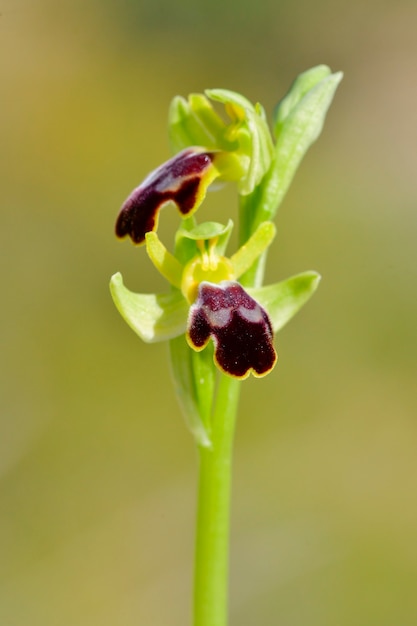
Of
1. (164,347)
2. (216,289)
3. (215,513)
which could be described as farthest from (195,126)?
(164,347)

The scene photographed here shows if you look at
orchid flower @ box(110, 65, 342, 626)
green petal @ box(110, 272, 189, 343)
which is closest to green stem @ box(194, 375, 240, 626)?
orchid flower @ box(110, 65, 342, 626)

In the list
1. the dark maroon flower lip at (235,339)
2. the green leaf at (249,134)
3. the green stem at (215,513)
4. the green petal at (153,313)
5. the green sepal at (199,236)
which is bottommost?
the green stem at (215,513)

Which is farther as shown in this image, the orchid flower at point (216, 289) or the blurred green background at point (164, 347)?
the blurred green background at point (164, 347)

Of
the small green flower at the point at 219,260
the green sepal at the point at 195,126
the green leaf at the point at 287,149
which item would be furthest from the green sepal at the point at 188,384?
the green sepal at the point at 195,126

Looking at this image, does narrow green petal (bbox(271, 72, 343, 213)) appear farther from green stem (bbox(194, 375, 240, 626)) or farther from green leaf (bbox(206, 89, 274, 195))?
green stem (bbox(194, 375, 240, 626))

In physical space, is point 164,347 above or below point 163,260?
above

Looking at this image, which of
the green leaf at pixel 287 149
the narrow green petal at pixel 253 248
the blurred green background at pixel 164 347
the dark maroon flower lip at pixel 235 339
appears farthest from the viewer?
the blurred green background at pixel 164 347

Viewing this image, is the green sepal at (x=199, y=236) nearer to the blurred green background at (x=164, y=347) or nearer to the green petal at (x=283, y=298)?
the green petal at (x=283, y=298)

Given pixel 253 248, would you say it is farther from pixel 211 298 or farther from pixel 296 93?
pixel 296 93
